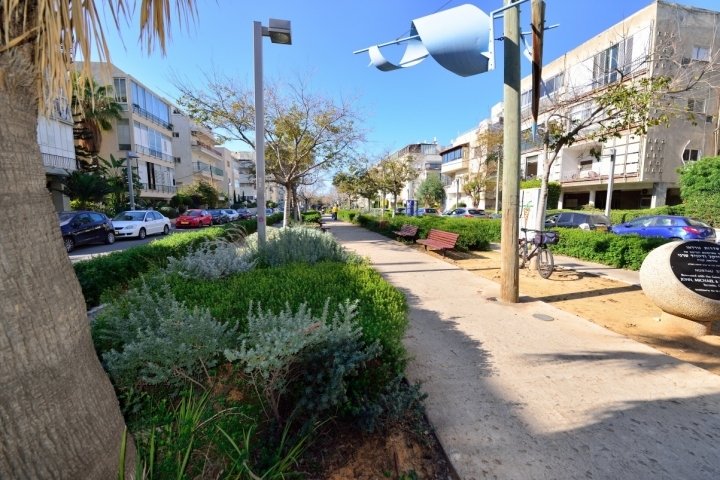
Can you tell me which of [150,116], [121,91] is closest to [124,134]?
[121,91]

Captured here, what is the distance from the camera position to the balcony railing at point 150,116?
32353 mm

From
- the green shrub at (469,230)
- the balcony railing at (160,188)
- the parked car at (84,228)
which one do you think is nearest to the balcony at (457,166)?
the green shrub at (469,230)

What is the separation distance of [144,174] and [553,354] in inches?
1517

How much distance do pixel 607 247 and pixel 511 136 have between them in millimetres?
5943

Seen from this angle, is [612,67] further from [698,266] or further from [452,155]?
[452,155]

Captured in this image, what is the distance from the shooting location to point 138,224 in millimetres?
16875

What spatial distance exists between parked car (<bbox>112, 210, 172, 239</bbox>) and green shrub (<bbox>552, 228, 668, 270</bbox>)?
60.9 feet

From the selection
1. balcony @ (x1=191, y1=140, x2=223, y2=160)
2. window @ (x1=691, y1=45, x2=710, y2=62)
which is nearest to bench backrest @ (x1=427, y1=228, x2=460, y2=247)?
window @ (x1=691, y1=45, x2=710, y2=62)

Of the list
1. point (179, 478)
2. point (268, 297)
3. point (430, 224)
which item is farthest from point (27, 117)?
point (430, 224)

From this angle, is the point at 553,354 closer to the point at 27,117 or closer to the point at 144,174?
the point at 27,117

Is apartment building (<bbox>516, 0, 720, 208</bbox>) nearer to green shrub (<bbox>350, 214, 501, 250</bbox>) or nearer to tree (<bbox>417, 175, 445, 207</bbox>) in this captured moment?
green shrub (<bbox>350, 214, 501, 250</bbox>)

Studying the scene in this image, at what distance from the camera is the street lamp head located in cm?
719

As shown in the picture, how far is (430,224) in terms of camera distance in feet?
45.3

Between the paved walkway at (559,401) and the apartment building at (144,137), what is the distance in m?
31.8
